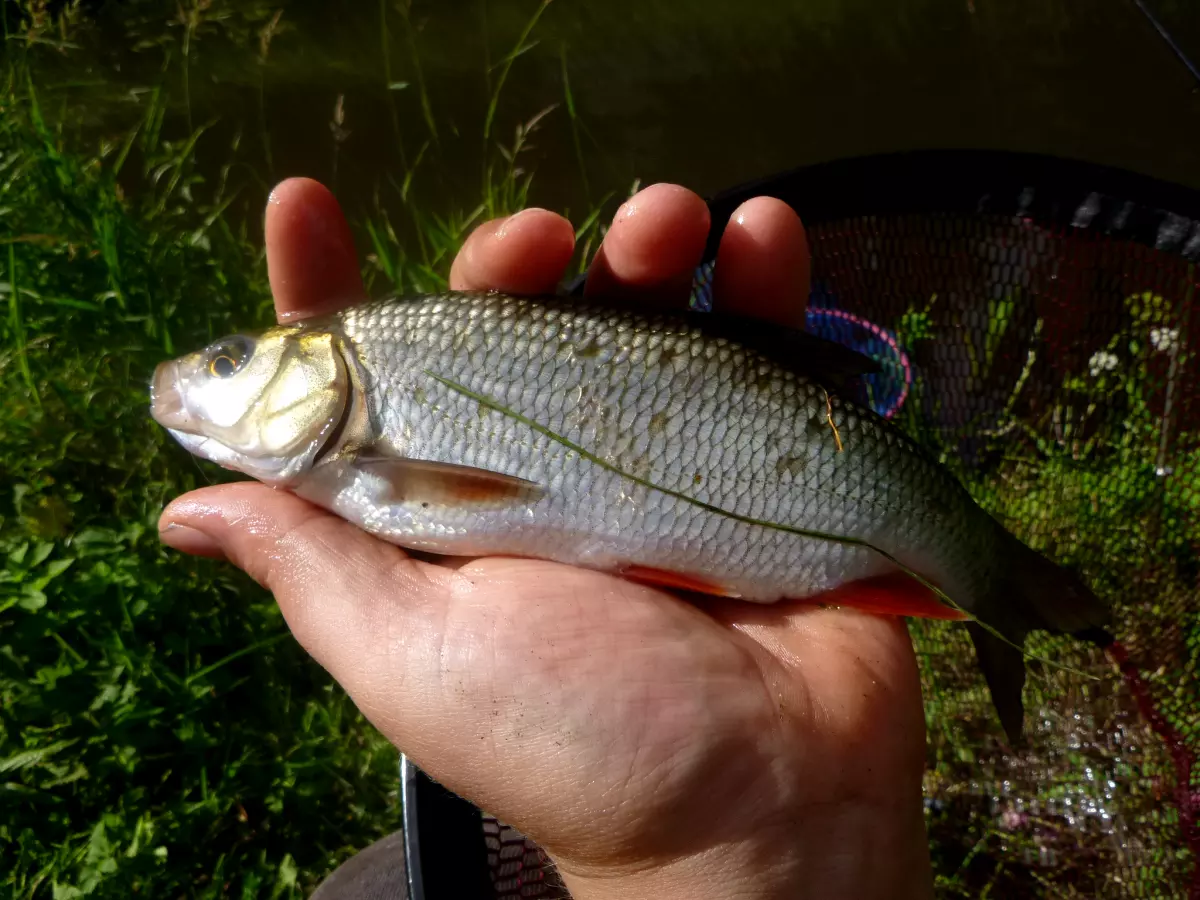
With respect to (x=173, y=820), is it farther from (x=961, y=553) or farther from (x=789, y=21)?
(x=789, y=21)

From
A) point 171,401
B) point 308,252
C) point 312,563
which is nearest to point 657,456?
point 312,563

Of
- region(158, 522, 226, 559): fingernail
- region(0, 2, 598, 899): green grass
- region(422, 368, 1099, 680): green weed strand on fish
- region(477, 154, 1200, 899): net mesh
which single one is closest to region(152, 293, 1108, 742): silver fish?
region(422, 368, 1099, 680): green weed strand on fish

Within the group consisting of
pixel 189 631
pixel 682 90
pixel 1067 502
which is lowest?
pixel 189 631

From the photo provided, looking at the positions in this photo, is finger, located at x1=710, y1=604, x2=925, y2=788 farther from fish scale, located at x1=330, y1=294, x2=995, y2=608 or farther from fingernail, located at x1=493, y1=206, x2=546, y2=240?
fingernail, located at x1=493, y1=206, x2=546, y2=240

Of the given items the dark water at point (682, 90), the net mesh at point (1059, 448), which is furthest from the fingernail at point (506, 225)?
the dark water at point (682, 90)

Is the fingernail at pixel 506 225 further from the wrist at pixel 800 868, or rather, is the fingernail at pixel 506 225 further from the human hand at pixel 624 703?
the wrist at pixel 800 868

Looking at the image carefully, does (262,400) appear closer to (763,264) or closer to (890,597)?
(763,264)

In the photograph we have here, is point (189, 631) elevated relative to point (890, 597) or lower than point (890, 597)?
lower
